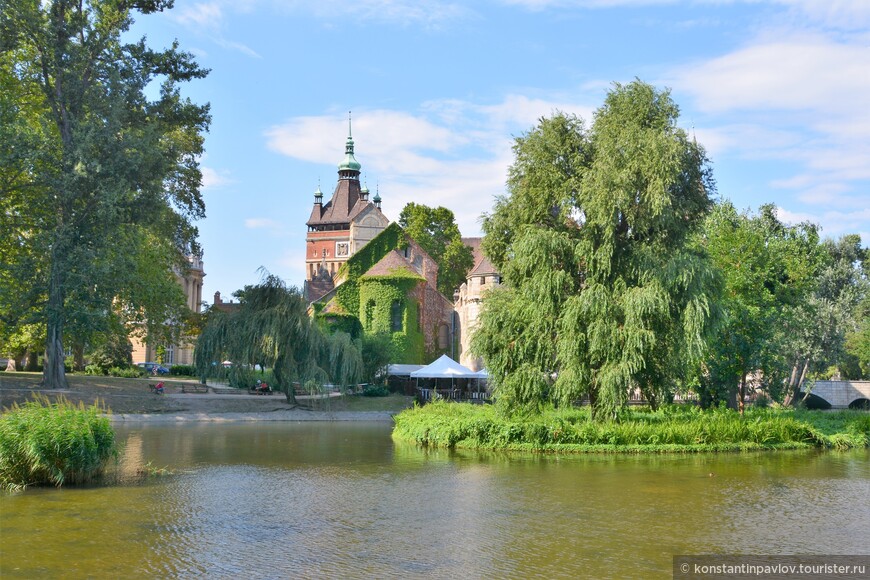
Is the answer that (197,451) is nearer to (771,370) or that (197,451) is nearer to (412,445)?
(412,445)

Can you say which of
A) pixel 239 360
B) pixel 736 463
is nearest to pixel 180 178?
pixel 239 360

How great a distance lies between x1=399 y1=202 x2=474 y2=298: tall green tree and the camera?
247ft

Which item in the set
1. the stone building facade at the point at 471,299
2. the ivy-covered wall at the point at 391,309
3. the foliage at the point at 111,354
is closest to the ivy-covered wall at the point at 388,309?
the ivy-covered wall at the point at 391,309

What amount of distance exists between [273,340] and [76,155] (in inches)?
462

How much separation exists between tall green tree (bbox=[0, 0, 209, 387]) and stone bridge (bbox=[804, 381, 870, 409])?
45.5m

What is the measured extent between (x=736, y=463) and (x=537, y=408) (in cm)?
610

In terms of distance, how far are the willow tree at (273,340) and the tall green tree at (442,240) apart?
36.2 metres

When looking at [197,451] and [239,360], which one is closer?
[197,451]

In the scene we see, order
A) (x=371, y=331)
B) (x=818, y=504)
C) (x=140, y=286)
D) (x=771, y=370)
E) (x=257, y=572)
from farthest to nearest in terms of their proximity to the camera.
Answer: (x=371, y=331)
(x=140, y=286)
(x=771, y=370)
(x=818, y=504)
(x=257, y=572)

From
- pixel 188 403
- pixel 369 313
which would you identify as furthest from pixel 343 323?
pixel 188 403

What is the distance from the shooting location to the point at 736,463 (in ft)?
65.7

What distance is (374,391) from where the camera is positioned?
44.0 metres

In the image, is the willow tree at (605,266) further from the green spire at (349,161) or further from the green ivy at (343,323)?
the green spire at (349,161)

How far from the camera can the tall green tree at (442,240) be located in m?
75.2
